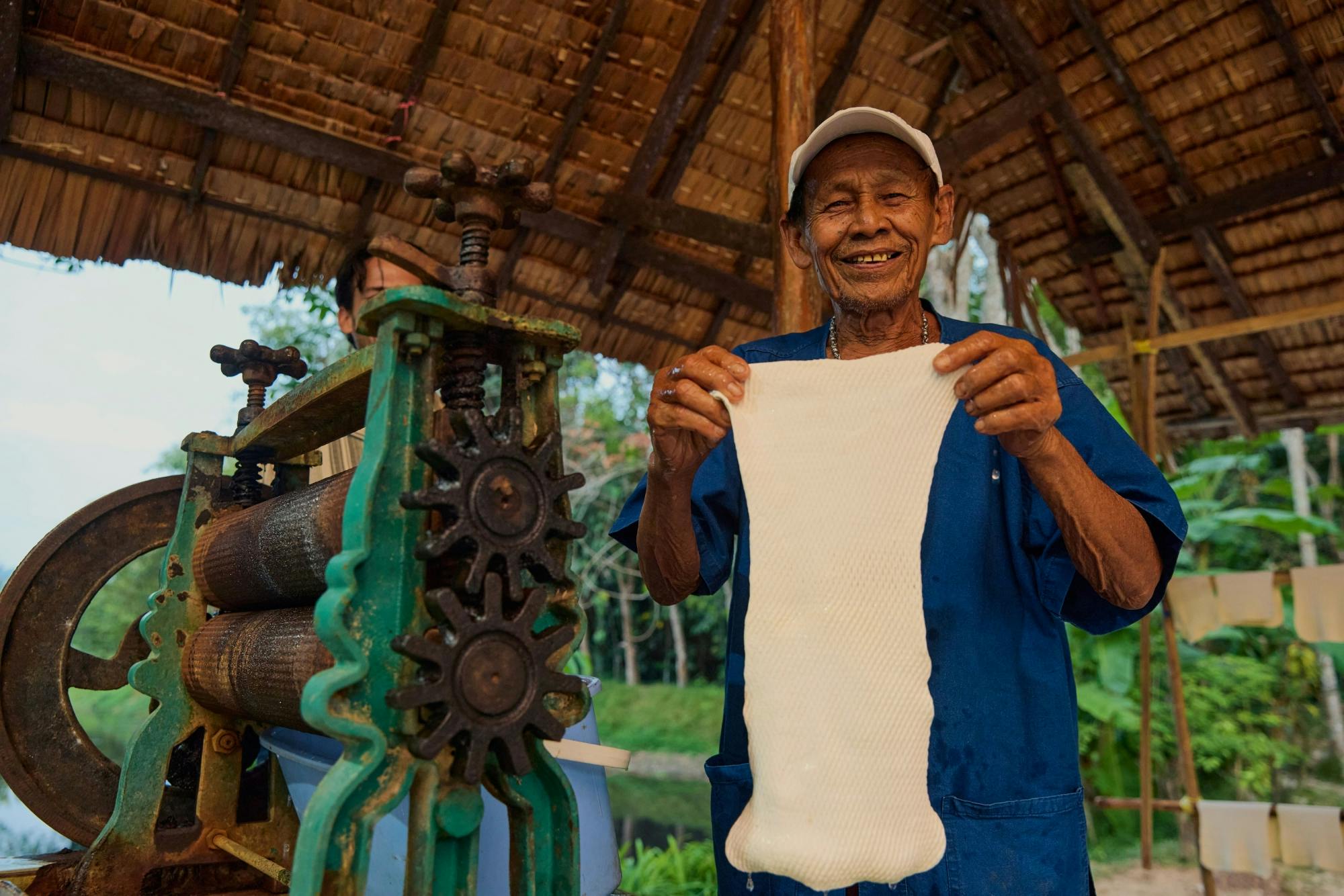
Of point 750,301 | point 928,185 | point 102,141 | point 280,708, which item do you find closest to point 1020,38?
point 750,301

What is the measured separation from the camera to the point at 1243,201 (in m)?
4.34

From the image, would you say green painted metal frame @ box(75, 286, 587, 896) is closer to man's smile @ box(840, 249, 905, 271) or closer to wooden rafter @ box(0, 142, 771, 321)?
man's smile @ box(840, 249, 905, 271)

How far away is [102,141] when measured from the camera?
3.37 m

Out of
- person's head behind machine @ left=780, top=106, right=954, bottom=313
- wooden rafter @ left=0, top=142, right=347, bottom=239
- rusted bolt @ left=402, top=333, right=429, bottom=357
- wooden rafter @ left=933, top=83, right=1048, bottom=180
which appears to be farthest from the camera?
wooden rafter @ left=933, top=83, right=1048, bottom=180

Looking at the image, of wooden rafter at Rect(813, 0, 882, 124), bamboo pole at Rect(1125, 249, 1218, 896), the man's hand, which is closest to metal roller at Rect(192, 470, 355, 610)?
the man's hand

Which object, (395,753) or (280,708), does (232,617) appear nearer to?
(280,708)

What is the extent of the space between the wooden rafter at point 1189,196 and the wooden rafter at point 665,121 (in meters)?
1.61

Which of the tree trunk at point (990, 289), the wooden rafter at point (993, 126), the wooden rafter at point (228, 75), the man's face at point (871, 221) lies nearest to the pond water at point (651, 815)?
the tree trunk at point (990, 289)

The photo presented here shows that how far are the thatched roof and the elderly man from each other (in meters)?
2.30

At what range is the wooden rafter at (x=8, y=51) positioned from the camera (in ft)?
9.56

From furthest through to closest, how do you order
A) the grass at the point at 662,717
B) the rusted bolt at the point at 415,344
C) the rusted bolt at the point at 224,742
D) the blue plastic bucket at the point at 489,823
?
1. the grass at the point at 662,717
2. the rusted bolt at the point at 224,742
3. the blue plastic bucket at the point at 489,823
4. the rusted bolt at the point at 415,344

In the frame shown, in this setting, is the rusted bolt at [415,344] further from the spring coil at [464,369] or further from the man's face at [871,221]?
the man's face at [871,221]

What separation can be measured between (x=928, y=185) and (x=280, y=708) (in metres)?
1.45

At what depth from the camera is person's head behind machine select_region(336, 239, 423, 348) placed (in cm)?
292
